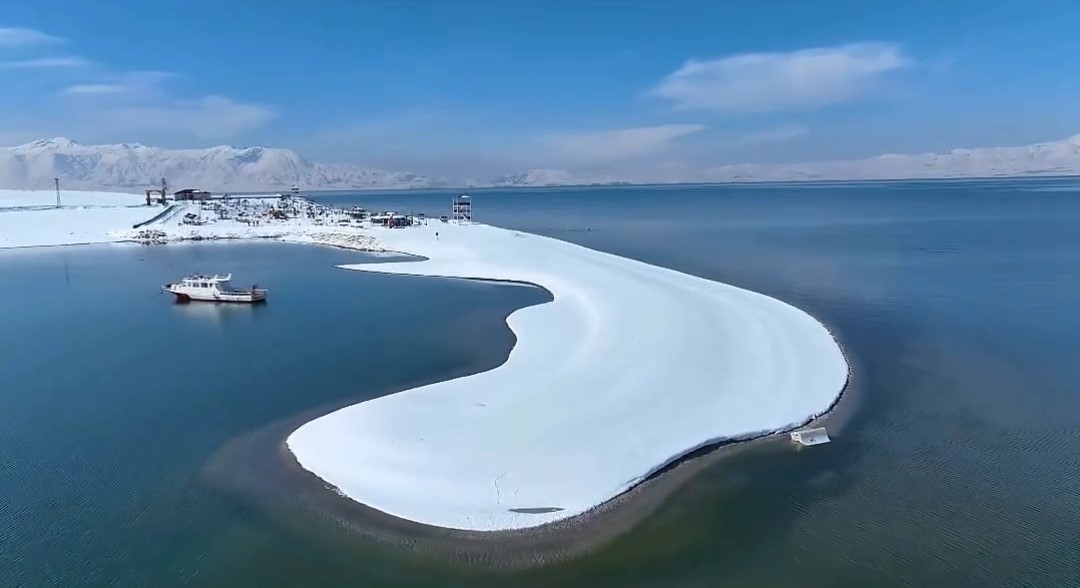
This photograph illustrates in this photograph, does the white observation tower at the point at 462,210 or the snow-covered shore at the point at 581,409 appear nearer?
the snow-covered shore at the point at 581,409

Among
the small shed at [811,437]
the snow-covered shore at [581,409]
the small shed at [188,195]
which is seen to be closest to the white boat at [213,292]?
the snow-covered shore at [581,409]

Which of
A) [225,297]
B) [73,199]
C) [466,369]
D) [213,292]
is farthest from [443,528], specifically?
[73,199]

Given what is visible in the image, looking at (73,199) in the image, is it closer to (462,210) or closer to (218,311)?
(462,210)

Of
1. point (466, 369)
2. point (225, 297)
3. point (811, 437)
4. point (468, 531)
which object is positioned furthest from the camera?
point (225, 297)

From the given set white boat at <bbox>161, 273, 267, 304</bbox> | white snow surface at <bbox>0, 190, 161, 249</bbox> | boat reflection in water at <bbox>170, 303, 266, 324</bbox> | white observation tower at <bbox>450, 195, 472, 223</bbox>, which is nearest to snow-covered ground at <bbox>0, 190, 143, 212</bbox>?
white snow surface at <bbox>0, 190, 161, 249</bbox>

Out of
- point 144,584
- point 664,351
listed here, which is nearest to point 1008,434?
point 664,351

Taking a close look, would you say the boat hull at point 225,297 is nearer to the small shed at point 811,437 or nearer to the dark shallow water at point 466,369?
the dark shallow water at point 466,369
